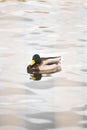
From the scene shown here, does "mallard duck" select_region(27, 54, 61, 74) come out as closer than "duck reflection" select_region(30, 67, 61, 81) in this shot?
No

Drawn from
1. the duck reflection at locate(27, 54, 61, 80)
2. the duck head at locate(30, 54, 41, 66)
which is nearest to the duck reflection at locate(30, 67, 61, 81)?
the duck reflection at locate(27, 54, 61, 80)

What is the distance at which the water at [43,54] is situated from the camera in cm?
519

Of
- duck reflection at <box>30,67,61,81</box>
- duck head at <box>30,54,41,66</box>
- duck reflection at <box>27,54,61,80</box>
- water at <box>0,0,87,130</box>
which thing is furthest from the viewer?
duck head at <box>30,54,41,66</box>

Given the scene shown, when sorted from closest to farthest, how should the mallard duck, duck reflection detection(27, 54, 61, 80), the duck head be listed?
1. duck reflection detection(27, 54, 61, 80)
2. the mallard duck
3. the duck head

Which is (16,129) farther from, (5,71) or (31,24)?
(31,24)

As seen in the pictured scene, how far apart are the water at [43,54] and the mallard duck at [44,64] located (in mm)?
93

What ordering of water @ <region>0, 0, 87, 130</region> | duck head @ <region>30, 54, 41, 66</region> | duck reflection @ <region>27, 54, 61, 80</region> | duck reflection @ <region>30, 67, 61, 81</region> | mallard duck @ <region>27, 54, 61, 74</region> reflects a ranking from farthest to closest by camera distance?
duck head @ <region>30, 54, 41, 66</region>
mallard duck @ <region>27, 54, 61, 74</region>
duck reflection @ <region>27, 54, 61, 80</region>
duck reflection @ <region>30, 67, 61, 81</region>
water @ <region>0, 0, 87, 130</region>

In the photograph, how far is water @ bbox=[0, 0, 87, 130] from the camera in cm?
519

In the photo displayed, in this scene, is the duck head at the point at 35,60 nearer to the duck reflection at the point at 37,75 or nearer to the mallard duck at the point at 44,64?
the mallard duck at the point at 44,64

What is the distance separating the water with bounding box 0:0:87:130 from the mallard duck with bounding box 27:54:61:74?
0.09 m

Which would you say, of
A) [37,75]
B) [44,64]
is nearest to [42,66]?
[44,64]

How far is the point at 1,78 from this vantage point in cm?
651

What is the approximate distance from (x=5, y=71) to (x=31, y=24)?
3.29 metres

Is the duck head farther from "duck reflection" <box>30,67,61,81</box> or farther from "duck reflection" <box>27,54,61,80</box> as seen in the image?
"duck reflection" <box>30,67,61,81</box>
